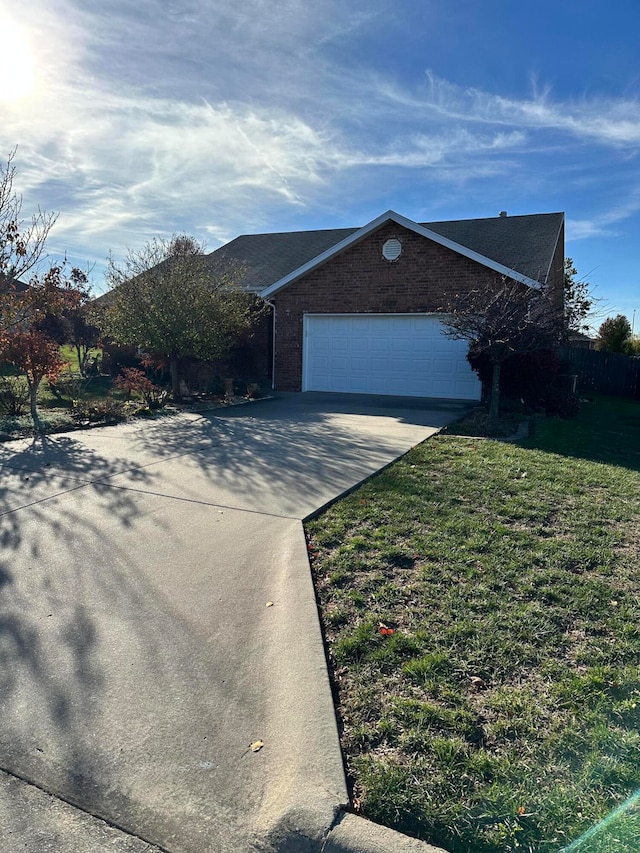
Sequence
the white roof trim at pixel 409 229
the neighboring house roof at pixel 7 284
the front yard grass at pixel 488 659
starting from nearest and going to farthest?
the front yard grass at pixel 488 659
the neighboring house roof at pixel 7 284
the white roof trim at pixel 409 229

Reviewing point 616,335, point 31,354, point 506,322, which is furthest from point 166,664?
point 616,335

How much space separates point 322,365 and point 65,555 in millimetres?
12968

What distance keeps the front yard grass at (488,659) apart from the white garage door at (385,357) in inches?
363

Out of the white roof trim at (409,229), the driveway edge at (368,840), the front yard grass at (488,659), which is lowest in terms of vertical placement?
the driveway edge at (368,840)

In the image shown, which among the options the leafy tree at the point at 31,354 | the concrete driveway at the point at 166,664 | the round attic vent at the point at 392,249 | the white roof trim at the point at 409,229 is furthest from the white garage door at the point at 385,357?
the concrete driveway at the point at 166,664

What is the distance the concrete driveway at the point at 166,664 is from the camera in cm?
236

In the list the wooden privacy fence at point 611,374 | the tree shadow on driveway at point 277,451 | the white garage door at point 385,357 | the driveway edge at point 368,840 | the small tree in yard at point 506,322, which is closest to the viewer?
the driveway edge at point 368,840

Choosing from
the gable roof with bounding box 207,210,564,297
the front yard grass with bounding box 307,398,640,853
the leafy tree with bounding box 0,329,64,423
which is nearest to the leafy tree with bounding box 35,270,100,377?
the gable roof with bounding box 207,210,564,297

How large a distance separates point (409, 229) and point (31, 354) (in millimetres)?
9864

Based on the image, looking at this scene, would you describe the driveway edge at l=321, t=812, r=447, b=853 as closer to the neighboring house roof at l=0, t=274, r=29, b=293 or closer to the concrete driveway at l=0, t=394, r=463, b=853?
the concrete driveway at l=0, t=394, r=463, b=853

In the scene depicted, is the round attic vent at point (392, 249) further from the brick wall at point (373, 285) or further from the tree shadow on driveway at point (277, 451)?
the tree shadow on driveway at point (277, 451)

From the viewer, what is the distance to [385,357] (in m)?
16.4

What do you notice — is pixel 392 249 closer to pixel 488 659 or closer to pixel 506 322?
pixel 506 322

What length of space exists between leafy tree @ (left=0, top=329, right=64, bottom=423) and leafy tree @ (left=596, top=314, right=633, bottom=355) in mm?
27249
